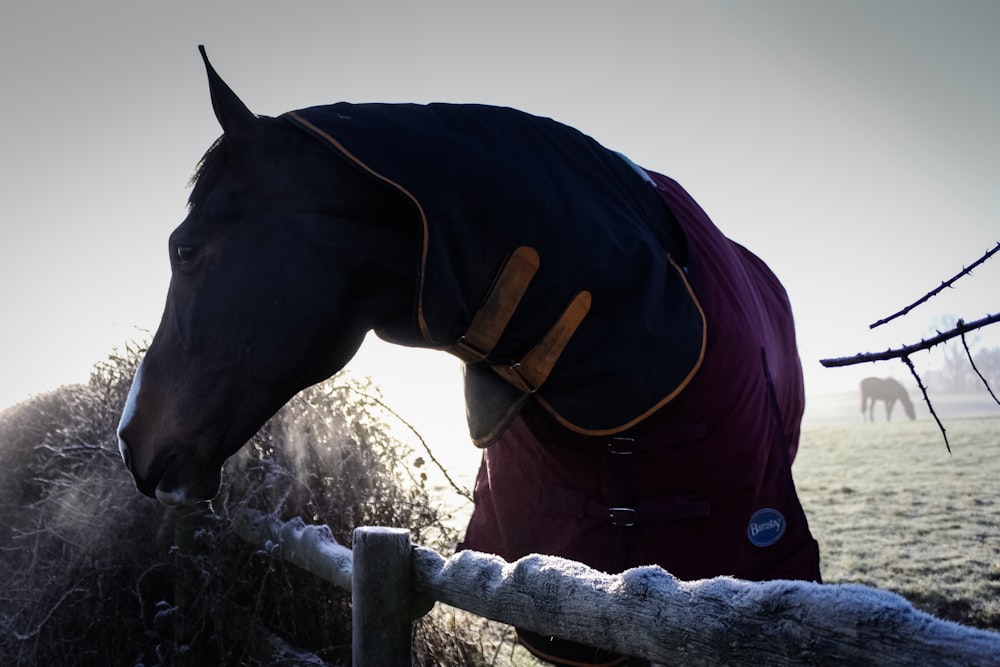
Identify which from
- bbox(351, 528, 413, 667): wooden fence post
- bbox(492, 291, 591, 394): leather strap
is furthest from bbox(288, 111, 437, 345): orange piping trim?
bbox(351, 528, 413, 667): wooden fence post

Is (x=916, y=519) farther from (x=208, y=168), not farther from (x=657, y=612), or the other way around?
(x=208, y=168)

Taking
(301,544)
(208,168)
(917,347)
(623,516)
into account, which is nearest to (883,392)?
(301,544)

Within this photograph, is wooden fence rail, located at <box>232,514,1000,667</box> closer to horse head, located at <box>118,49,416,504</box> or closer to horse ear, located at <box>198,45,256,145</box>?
horse head, located at <box>118,49,416,504</box>

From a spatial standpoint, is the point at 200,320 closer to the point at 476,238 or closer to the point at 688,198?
the point at 476,238

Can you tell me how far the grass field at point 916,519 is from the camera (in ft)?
16.6

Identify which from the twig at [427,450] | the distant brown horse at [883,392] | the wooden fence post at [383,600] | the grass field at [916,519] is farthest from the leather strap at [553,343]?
the distant brown horse at [883,392]

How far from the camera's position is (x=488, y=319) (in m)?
1.53

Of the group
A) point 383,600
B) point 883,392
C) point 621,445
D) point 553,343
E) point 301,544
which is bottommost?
point 383,600

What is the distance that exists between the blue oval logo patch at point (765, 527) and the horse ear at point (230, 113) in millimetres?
1481

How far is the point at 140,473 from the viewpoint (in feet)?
5.04

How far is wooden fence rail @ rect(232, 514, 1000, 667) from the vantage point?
84cm

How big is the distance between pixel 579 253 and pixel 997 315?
774 millimetres

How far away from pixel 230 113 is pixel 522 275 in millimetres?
724

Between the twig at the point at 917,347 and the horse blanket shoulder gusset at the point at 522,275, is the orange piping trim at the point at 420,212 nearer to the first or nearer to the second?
the horse blanket shoulder gusset at the point at 522,275
